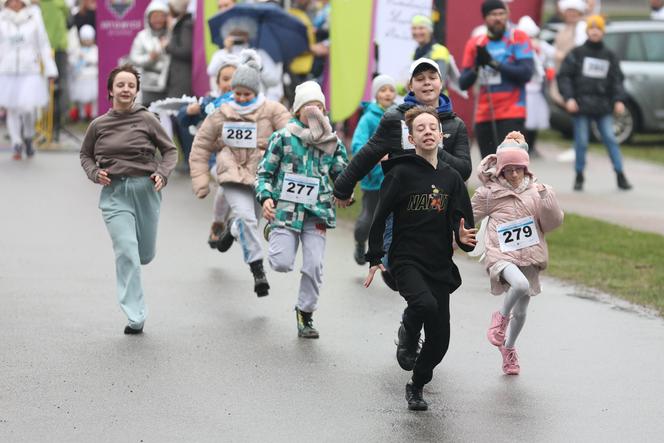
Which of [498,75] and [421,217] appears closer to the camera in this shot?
[421,217]

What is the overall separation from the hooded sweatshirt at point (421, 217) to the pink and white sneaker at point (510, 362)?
37.8 inches

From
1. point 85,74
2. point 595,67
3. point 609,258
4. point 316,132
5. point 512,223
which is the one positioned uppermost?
point 316,132

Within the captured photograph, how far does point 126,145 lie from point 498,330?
101 inches

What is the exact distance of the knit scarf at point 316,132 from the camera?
939cm

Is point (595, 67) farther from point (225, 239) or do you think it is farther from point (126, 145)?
point (126, 145)

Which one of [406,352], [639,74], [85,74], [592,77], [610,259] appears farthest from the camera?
[85,74]

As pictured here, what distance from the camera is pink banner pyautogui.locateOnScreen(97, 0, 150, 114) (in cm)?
2081

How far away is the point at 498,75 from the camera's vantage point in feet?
45.5

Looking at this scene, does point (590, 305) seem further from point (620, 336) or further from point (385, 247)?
point (385, 247)

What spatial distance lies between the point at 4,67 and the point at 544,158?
23.8ft

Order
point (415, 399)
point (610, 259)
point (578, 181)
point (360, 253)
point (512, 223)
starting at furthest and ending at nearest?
point (578, 181)
point (610, 259)
point (360, 253)
point (512, 223)
point (415, 399)

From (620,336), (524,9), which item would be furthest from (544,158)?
(620,336)

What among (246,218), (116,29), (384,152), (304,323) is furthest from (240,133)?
(116,29)

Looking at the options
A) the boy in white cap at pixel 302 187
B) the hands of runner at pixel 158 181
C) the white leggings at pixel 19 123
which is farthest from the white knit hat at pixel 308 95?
the white leggings at pixel 19 123
